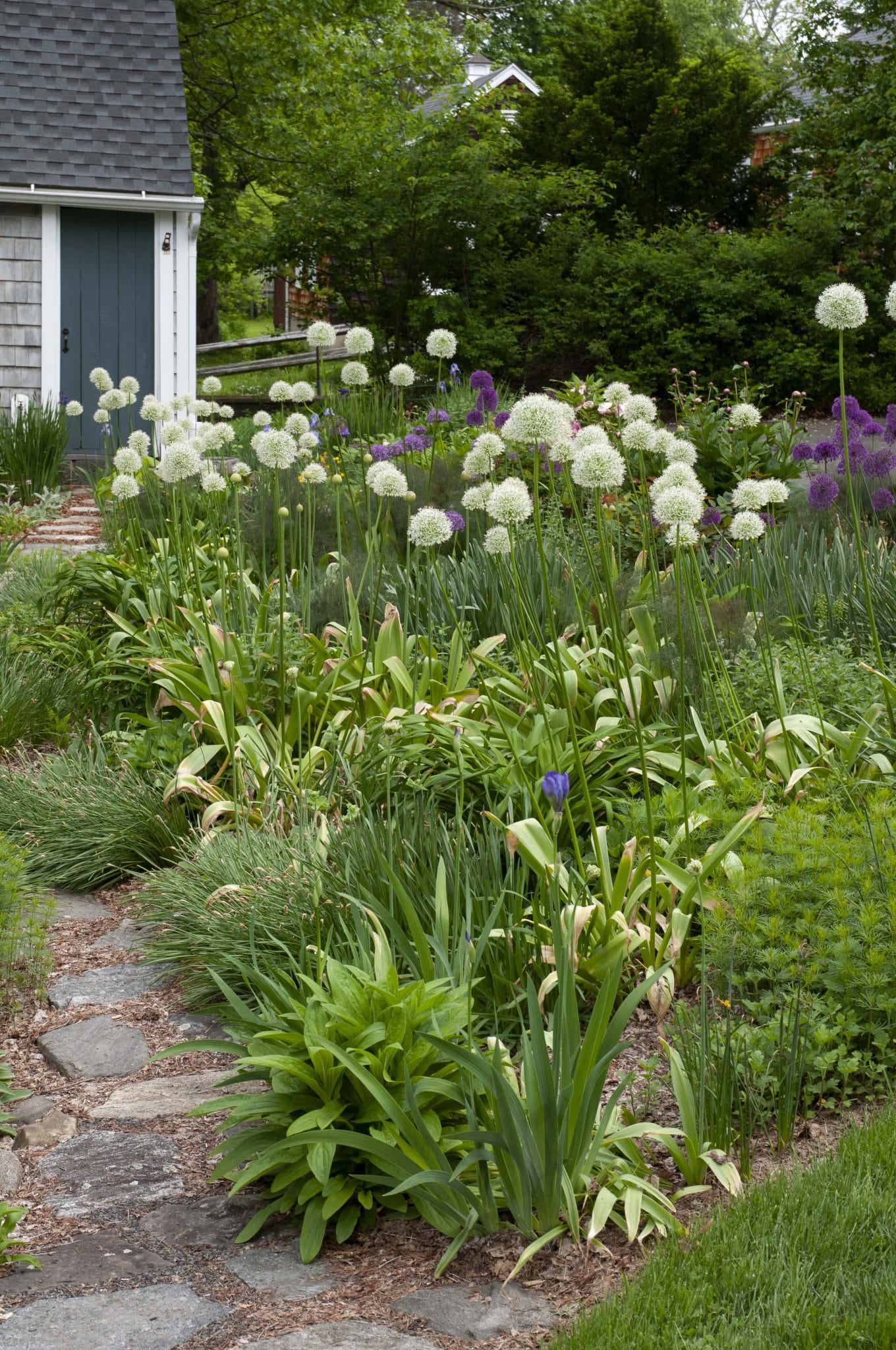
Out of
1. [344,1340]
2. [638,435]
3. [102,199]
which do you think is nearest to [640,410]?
[638,435]

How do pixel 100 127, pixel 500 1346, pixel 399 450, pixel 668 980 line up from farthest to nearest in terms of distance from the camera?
pixel 100 127, pixel 399 450, pixel 668 980, pixel 500 1346

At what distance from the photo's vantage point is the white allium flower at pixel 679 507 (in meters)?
3.19

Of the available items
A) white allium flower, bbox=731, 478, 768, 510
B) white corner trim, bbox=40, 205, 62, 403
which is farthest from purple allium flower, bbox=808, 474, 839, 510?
white corner trim, bbox=40, 205, 62, 403

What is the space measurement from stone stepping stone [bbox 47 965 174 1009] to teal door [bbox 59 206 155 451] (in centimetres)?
953

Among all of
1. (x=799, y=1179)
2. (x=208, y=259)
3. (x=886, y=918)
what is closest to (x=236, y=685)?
(x=886, y=918)

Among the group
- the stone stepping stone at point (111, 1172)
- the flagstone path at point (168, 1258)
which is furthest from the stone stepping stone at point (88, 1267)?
the stone stepping stone at point (111, 1172)

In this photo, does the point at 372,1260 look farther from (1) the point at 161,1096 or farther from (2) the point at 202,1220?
(1) the point at 161,1096

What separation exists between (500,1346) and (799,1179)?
67cm

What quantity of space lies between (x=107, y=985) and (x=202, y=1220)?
4.41 ft

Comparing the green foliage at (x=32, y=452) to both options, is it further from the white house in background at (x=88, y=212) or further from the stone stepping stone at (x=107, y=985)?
the stone stepping stone at (x=107, y=985)

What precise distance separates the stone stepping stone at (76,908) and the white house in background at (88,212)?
8.89 meters

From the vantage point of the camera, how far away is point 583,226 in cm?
1616

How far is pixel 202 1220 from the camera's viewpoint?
2.60m

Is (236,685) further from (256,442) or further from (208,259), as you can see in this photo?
(208,259)
